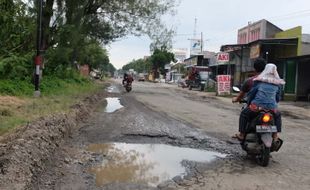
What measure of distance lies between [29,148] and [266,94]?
4.21 metres

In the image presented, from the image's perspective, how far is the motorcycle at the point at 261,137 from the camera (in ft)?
28.3

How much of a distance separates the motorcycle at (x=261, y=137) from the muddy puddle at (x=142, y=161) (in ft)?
2.51

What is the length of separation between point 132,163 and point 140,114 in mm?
8540

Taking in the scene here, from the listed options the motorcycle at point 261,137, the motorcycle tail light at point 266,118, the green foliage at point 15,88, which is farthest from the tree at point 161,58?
the motorcycle tail light at point 266,118

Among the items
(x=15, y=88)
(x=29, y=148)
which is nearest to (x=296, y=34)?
(x=15, y=88)

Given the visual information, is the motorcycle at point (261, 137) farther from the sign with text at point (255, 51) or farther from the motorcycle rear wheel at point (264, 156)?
the sign with text at point (255, 51)

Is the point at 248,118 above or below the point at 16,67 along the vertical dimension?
below

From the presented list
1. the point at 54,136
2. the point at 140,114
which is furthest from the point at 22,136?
the point at 140,114

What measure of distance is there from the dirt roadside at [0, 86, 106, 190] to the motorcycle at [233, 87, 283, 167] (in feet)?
11.7

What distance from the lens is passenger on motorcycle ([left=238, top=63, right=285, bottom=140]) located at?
8.98 m

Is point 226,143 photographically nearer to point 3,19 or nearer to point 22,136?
point 22,136

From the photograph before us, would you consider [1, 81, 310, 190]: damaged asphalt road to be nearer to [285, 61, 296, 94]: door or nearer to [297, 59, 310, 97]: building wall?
[297, 59, 310, 97]: building wall

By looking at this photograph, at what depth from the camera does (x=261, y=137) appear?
8719 millimetres

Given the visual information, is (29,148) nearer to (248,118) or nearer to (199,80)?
(248,118)
